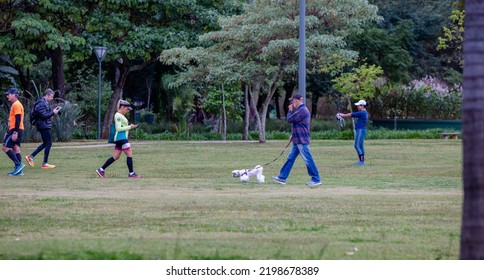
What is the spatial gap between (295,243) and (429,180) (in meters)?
12.6

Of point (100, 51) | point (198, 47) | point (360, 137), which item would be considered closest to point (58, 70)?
point (100, 51)

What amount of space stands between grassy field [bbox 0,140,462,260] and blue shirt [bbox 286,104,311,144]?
952 millimetres

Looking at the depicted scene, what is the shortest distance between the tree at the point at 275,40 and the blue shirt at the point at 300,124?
17071mm

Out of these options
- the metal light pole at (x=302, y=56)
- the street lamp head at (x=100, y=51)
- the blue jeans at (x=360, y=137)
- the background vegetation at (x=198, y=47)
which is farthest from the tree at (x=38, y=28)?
the blue jeans at (x=360, y=137)

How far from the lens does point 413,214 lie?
1377 cm

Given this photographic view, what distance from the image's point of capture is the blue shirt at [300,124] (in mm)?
19406

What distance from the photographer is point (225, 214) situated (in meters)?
13.6

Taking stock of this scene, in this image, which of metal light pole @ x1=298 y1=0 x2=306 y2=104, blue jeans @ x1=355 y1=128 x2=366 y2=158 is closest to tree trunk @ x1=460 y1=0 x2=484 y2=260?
blue jeans @ x1=355 y1=128 x2=366 y2=158

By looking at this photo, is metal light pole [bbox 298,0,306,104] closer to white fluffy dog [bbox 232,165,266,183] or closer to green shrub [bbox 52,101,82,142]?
white fluffy dog [bbox 232,165,266,183]

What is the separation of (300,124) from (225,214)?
6169mm

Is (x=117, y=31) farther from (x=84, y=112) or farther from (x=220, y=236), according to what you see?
(x=220, y=236)

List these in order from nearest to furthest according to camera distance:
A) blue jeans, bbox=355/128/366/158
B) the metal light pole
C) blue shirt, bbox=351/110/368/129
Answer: blue shirt, bbox=351/110/368/129 → blue jeans, bbox=355/128/366/158 → the metal light pole

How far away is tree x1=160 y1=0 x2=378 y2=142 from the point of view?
122 feet

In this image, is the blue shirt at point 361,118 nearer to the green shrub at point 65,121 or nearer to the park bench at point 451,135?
the green shrub at point 65,121
